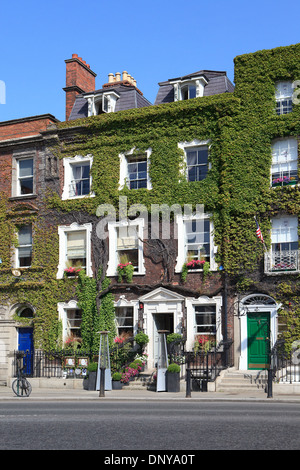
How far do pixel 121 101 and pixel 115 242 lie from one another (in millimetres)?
7303

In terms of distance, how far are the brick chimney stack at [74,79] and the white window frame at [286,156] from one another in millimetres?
11808

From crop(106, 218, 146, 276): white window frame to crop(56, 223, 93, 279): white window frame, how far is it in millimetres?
1047

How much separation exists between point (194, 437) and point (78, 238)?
66.9ft

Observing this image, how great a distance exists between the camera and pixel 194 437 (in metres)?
10.7

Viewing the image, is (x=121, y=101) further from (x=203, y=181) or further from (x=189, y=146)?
(x=203, y=181)

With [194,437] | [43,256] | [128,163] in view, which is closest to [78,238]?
[43,256]

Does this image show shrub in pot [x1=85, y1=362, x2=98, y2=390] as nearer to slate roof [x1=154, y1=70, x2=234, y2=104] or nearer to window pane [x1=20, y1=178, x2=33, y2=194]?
window pane [x1=20, y1=178, x2=33, y2=194]

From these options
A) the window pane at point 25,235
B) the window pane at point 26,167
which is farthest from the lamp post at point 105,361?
the window pane at point 26,167

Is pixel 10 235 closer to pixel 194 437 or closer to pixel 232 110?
pixel 232 110

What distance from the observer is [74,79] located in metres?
33.8

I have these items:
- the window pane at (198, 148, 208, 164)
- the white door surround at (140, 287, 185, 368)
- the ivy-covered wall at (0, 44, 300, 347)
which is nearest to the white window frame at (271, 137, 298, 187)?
the ivy-covered wall at (0, 44, 300, 347)

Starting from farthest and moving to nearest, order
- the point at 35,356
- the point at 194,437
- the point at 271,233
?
the point at 35,356
the point at 271,233
the point at 194,437

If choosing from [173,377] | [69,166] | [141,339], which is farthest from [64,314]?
[173,377]

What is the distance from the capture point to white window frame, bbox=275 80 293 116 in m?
26.8
